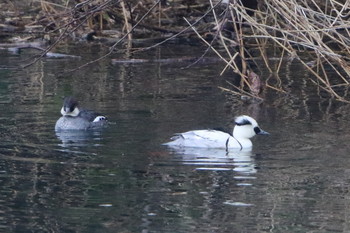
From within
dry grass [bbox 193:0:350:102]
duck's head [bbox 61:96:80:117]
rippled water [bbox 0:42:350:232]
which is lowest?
rippled water [bbox 0:42:350:232]

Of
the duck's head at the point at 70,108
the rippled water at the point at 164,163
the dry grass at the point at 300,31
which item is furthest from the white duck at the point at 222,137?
the duck's head at the point at 70,108

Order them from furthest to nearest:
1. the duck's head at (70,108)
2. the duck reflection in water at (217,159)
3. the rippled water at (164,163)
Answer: the duck's head at (70,108) → the duck reflection in water at (217,159) → the rippled water at (164,163)

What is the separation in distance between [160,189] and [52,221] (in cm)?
131

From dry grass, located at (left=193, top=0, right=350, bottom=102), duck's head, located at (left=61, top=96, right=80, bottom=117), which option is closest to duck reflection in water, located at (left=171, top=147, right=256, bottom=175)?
dry grass, located at (left=193, top=0, right=350, bottom=102)

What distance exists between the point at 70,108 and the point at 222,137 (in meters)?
2.33

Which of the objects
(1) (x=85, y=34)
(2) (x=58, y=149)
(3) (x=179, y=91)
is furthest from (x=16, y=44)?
(2) (x=58, y=149)

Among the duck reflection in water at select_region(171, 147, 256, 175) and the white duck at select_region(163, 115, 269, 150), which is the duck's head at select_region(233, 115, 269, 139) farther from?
the duck reflection in water at select_region(171, 147, 256, 175)

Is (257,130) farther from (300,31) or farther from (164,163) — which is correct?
(164,163)

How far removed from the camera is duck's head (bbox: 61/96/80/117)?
1195cm

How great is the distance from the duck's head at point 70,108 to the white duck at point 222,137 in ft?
5.89

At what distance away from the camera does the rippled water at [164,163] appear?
7.66m

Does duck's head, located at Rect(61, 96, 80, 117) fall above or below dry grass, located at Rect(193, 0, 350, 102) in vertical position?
below

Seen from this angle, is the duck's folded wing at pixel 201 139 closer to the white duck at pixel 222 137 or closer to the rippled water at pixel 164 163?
the white duck at pixel 222 137

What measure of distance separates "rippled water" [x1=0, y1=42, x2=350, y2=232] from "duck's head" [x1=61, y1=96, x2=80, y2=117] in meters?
0.24
